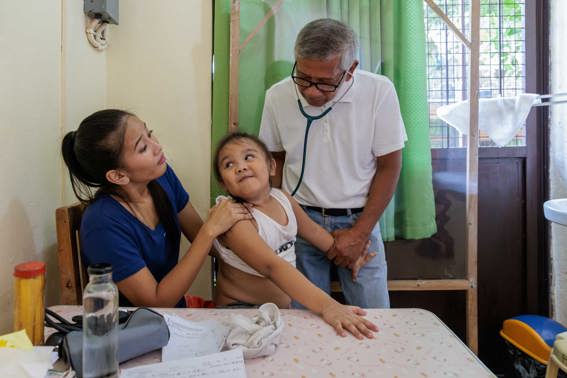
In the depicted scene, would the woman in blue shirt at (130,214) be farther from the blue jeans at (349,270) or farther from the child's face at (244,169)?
the blue jeans at (349,270)

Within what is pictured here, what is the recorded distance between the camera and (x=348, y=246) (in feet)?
5.02

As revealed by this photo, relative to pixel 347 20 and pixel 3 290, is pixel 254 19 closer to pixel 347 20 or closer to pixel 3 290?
pixel 347 20

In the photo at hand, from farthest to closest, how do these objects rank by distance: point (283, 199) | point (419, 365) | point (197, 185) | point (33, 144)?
point (197, 185), point (283, 199), point (33, 144), point (419, 365)

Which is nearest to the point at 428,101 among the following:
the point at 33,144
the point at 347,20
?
the point at 347,20

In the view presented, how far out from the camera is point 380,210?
1560mm

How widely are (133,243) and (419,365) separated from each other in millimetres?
787

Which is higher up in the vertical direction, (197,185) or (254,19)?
(254,19)

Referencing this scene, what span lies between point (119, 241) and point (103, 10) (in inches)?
38.4

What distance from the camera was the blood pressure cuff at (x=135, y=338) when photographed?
2.43ft

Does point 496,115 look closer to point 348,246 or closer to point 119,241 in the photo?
point 348,246

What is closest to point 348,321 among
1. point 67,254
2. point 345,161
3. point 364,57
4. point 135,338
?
point 135,338

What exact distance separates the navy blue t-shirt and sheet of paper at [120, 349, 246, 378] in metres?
0.38

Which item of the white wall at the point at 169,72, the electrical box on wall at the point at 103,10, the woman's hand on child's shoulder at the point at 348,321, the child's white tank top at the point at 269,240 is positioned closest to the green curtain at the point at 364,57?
the white wall at the point at 169,72

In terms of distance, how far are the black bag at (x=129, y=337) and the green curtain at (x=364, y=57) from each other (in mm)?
1044
